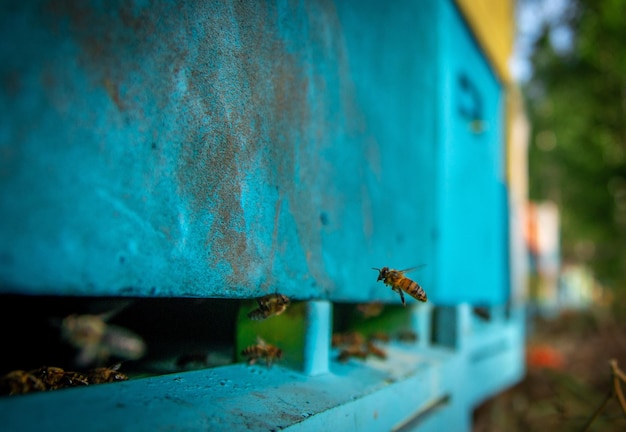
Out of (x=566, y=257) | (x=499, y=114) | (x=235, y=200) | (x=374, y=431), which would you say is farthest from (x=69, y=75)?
(x=566, y=257)

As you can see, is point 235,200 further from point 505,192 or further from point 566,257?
point 566,257

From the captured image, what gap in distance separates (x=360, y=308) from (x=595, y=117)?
11.8m

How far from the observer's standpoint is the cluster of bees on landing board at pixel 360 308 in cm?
186

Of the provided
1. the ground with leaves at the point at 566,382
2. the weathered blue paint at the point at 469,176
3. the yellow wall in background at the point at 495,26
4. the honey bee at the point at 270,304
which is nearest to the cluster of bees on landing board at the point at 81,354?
the honey bee at the point at 270,304

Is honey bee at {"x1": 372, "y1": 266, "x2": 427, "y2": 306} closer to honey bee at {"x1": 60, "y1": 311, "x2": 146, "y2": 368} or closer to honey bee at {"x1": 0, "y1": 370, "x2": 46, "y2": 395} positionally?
honey bee at {"x1": 60, "y1": 311, "x2": 146, "y2": 368}

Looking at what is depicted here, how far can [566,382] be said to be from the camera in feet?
14.8

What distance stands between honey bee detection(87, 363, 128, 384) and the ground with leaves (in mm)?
2133

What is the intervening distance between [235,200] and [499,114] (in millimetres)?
4926

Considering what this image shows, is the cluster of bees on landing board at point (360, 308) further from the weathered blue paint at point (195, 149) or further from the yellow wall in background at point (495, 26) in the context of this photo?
the yellow wall in background at point (495, 26)

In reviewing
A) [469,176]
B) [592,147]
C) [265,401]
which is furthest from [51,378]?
[592,147]

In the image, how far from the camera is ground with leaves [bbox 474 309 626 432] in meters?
4.43

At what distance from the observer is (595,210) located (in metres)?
11.7

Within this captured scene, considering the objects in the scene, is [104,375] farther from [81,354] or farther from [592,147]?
[592,147]

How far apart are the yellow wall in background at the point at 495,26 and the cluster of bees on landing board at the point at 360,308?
299 centimetres
